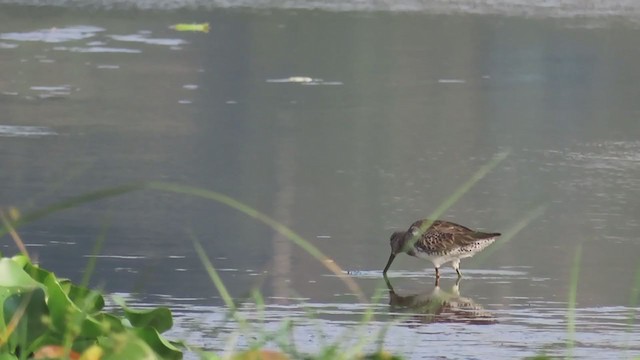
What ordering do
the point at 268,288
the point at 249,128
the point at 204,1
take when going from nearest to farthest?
1. the point at 268,288
2. the point at 249,128
3. the point at 204,1

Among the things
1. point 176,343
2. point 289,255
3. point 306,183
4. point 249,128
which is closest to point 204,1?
point 249,128

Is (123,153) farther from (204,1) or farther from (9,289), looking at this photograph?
(204,1)

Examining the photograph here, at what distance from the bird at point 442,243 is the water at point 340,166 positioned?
0.14 meters

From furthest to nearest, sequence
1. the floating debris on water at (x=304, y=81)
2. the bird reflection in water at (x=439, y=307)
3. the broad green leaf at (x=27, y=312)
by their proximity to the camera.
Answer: the floating debris on water at (x=304, y=81)
the bird reflection in water at (x=439, y=307)
the broad green leaf at (x=27, y=312)

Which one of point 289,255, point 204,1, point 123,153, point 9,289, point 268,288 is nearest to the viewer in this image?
point 9,289

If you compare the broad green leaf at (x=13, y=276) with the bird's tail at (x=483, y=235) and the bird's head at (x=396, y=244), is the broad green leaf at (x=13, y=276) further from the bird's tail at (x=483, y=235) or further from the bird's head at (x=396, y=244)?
the bird's tail at (x=483, y=235)

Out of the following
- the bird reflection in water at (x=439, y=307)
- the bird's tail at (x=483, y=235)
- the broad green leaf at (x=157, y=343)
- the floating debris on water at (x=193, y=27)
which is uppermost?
the broad green leaf at (x=157, y=343)

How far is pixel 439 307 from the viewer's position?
753 centimetres

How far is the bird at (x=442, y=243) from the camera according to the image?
8.16 m

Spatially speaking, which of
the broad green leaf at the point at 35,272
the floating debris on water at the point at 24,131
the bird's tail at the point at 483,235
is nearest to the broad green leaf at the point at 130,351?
the broad green leaf at the point at 35,272

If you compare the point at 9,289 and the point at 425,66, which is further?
the point at 425,66

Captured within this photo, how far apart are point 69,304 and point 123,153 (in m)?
Result: 8.76

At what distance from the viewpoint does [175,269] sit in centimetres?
816

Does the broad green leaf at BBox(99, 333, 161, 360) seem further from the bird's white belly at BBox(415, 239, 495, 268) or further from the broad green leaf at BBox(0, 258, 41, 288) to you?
the bird's white belly at BBox(415, 239, 495, 268)
